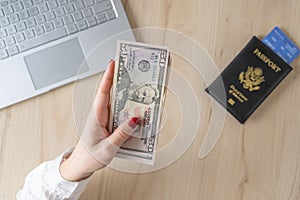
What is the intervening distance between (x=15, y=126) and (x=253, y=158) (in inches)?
15.0

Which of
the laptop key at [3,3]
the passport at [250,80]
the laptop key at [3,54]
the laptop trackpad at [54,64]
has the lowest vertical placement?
the passport at [250,80]

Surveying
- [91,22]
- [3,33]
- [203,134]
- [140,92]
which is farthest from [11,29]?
[203,134]

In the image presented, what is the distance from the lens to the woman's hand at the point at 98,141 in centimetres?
91

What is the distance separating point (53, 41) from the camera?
3.22 feet

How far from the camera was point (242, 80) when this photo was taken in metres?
0.98

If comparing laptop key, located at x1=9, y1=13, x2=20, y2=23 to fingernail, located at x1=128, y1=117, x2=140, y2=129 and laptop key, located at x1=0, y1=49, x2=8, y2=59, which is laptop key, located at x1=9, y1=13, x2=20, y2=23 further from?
fingernail, located at x1=128, y1=117, x2=140, y2=129

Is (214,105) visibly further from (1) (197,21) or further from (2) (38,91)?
(2) (38,91)

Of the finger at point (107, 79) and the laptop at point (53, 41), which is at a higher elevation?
the laptop at point (53, 41)

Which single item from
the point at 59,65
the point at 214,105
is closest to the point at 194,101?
the point at 214,105

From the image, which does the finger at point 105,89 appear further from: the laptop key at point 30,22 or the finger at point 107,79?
the laptop key at point 30,22

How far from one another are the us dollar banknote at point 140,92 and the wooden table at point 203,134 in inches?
2.0

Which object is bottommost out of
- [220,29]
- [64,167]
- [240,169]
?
[240,169]

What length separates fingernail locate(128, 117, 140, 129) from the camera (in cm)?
93

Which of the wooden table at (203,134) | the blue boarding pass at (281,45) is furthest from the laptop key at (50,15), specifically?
the blue boarding pass at (281,45)
